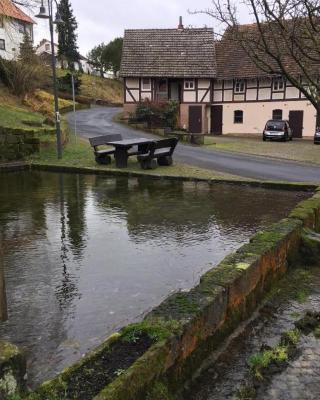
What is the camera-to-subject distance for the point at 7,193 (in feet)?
38.0

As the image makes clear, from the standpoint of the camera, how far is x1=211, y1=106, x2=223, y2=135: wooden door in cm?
3922

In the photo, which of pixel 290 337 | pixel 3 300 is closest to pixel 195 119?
pixel 290 337

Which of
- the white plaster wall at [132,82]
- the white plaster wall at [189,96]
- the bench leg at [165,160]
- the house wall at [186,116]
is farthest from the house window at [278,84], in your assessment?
the bench leg at [165,160]

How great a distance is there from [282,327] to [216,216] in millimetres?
4378

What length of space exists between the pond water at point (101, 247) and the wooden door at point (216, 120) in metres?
27.2

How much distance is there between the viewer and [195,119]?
126ft

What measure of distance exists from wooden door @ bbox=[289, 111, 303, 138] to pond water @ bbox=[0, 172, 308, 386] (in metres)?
26.4

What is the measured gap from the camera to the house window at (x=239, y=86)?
38094 millimetres

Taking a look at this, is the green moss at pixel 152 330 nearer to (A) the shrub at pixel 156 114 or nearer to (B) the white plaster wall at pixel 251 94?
(A) the shrub at pixel 156 114

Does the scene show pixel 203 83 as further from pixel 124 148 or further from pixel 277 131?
pixel 124 148

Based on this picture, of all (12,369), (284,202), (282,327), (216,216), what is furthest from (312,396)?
(284,202)

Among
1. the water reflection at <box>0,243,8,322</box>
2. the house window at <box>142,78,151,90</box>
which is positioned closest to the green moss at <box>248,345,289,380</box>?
the water reflection at <box>0,243,8,322</box>

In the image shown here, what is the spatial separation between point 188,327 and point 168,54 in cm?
3726

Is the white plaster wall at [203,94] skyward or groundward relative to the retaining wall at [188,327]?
skyward
